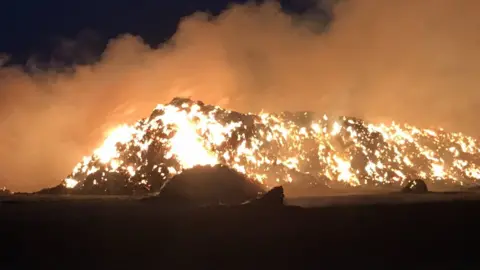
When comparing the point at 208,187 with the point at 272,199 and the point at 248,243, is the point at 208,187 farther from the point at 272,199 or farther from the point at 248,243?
the point at 248,243

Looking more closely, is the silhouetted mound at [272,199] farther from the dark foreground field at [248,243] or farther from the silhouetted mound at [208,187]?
the silhouetted mound at [208,187]

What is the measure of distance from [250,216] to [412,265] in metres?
40.5

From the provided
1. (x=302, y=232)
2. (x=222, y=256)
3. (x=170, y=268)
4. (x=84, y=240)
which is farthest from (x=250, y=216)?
(x=170, y=268)

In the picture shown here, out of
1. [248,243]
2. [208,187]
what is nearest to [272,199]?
[208,187]

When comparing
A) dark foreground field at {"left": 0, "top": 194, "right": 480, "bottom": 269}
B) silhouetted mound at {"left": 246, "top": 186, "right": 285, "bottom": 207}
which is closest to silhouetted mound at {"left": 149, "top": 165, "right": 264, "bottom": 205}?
silhouetted mound at {"left": 246, "top": 186, "right": 285, "bottom": 207}

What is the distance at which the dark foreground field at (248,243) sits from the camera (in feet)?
130

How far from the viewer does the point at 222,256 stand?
42.3 meters

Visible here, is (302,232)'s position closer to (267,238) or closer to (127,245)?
(267,238)

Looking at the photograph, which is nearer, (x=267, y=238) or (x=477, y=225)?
(x=267, y=238)

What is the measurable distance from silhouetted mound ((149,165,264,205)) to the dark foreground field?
3458cm

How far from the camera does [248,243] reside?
49.5m

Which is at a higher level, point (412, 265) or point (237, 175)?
point (237, 175)

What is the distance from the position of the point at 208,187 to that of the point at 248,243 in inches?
2619

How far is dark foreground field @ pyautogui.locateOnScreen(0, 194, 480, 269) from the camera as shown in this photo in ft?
130
